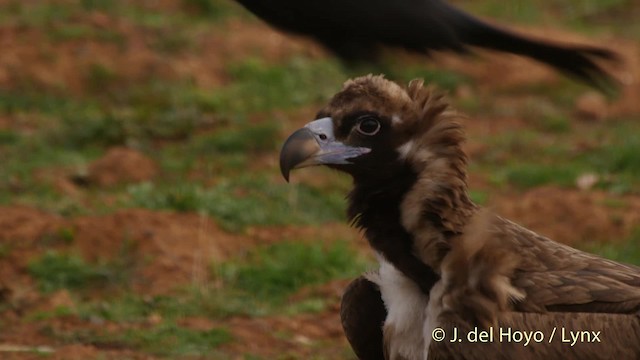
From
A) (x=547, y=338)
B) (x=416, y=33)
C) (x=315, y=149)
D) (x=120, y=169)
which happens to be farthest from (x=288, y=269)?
(x=547, y=338)

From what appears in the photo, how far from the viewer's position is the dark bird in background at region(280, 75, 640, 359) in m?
4.56

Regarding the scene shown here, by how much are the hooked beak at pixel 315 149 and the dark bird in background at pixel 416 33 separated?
0.28m

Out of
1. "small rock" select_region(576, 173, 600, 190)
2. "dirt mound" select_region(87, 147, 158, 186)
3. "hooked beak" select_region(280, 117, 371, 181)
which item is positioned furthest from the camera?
"small rock" select_region(576, 173, 600, 190)

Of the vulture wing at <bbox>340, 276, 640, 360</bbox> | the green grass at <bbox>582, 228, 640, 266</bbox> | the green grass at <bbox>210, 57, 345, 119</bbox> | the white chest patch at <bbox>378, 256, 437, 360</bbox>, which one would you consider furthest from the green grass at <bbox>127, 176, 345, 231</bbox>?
the vulture wing at <bbox>340, 276, 640, 360</bbox>

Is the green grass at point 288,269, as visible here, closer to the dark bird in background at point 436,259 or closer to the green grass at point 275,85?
the dark bird in background at point 436,259

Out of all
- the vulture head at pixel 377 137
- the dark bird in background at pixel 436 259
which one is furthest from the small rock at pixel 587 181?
the vulture head at pixel 377 137

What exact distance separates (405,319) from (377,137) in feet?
2.15

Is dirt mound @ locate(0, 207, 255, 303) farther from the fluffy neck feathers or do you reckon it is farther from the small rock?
the fluffy neck feathers

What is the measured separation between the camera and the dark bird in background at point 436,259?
4562 mm

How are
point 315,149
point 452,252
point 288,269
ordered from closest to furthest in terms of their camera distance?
1. point 452,252
2. point 315,149
3. point 288,269

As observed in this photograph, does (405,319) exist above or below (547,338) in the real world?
above

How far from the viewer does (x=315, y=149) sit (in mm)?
5020

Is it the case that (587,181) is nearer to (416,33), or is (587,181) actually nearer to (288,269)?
(288,269)

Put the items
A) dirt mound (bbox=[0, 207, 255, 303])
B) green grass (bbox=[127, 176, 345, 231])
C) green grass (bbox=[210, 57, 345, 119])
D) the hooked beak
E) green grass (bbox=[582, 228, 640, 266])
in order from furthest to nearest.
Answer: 1. green grass (bbox=[210, 57, 345, 119])
2. green grass (bbox=[127, 176, 345, 231])
3. green grass (bbox=[582, 228, 640, 266])
4. dirt mound (bbox=[0, 207, 255, 303])
5. the hooked beak
